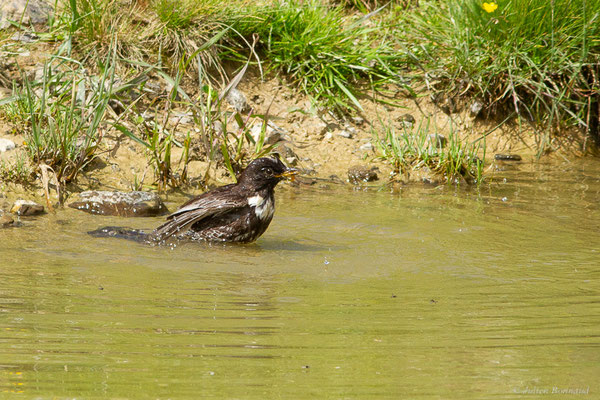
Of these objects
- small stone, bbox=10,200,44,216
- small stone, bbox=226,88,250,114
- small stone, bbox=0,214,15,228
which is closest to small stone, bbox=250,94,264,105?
small stone, bbox=226,88,250,114

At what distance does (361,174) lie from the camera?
7.90 meters

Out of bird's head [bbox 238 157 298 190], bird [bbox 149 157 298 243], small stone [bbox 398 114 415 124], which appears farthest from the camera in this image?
small stone [bbox 398 114 415 124]

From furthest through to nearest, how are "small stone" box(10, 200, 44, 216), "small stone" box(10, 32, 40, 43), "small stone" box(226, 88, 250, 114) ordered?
"small stone" box(226, 88, 250, 114), "small stone" box(10, 32, 40, 43), "small stone" box(10, 200, 44, 216)

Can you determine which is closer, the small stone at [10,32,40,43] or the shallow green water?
the shallow green water

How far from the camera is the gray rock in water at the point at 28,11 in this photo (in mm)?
8219

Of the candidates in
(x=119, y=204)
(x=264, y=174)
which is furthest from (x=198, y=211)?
(x=119, y=204)

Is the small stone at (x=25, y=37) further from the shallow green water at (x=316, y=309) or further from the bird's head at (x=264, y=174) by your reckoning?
the bird's head at (x=264, y=174)

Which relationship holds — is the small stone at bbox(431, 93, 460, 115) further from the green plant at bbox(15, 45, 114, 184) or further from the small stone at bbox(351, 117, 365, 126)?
the green plant at bbox(15, 45, 114, 184)

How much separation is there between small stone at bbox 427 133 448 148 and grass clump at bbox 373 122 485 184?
0.02 metres

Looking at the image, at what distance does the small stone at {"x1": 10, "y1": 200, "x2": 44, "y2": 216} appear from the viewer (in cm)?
612

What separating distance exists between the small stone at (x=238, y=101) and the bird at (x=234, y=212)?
8.01 feet

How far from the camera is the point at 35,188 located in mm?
6715

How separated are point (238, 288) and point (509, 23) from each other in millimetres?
5063

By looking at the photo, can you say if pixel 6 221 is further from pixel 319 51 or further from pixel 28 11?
pixel 319 51
